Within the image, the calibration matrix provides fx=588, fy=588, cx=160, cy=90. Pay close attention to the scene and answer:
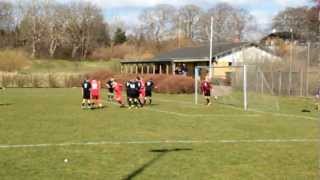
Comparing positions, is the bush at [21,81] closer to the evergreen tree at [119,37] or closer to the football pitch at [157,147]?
the football pitch at [157,147]

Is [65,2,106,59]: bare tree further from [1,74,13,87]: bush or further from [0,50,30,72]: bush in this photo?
[1,74,13,87]: bush

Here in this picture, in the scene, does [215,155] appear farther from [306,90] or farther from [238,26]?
[238,26]

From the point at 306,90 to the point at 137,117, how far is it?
1933cm

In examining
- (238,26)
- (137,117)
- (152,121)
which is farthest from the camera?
(238,26)

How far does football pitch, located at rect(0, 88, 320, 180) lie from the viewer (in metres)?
11.3

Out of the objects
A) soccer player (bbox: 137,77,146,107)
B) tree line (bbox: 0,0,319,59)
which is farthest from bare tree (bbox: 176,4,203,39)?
soccer player (bbox: 137,77,146,107)

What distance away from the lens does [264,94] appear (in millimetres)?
37812

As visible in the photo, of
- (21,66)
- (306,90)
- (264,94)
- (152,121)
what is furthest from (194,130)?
(21,66)

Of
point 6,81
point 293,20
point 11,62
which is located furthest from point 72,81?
point 293,20

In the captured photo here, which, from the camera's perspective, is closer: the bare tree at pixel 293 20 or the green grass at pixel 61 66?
the green grass at pixel 61 66

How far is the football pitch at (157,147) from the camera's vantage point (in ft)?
37.0

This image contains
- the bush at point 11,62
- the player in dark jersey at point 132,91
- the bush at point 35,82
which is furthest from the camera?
the bush at point 11,62

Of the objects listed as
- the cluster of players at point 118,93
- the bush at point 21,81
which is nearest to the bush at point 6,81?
the bush at point 21,81

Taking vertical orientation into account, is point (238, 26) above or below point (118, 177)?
above
